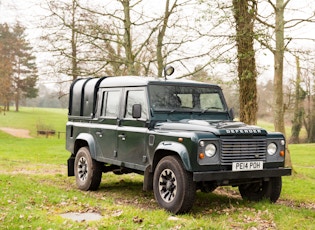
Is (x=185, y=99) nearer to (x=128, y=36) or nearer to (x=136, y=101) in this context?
(x=136, y=101)

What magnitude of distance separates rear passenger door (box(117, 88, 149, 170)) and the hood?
428mm

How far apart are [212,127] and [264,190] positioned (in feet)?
6.46

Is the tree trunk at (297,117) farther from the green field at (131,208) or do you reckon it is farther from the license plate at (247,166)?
the license plate at (247,166)

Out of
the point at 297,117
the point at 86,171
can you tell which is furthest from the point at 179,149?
the point at 297,117

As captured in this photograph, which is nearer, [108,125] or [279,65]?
[108,125]

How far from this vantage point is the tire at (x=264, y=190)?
27.6ft

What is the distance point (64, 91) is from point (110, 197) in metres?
18.7

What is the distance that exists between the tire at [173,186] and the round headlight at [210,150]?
430mm

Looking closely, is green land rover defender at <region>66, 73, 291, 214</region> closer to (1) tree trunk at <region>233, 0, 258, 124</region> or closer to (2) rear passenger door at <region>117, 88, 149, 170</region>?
(2) rear passenger door at <region>117, 88, 149, 170</region>

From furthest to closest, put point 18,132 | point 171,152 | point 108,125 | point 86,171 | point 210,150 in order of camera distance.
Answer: point 18,132 < point 86,171 < point 108,125 < point 171,152 < point 210,150

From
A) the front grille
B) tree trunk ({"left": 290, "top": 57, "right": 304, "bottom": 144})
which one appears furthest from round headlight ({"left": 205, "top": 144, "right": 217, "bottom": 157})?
tree trunk ({"left": 290, "top": 57, "right": 304, "bottom": 144})

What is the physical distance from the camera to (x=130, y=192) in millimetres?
10102

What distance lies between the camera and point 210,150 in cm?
720

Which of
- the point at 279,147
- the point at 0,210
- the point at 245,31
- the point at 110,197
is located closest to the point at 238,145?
the point at 279,147
